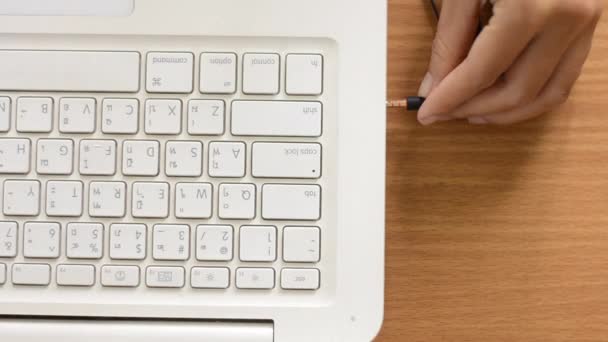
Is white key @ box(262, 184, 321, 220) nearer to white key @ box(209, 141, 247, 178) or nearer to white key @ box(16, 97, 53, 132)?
white key @ box(209, 141, 247, 178)

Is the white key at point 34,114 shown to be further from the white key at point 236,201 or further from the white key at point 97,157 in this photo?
the white key at point 236,201

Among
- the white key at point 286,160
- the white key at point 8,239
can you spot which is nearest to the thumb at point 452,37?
the white key at point 286,160

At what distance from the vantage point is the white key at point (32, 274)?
1.33 ft

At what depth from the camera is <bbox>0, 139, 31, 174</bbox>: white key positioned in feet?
1.33

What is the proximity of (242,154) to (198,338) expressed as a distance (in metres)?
0.13

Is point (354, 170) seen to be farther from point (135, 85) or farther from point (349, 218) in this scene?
point (135, 85)

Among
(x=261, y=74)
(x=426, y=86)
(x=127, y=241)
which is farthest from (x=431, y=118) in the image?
(x=127, y=241)

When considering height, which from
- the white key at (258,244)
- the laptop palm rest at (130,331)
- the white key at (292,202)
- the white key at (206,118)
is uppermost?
the white key at (206,118)

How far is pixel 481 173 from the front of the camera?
45 cm

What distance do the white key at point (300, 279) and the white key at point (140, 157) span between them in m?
0.12

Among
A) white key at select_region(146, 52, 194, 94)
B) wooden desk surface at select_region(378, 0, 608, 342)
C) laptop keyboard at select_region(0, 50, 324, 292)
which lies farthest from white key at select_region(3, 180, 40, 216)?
wooden desk surface at select_region(378, 0, 608, 342)

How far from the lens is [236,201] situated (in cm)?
40

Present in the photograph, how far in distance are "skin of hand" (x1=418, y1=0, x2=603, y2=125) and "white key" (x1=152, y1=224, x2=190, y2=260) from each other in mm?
196

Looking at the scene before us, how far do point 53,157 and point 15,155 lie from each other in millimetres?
27
